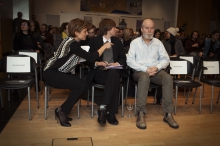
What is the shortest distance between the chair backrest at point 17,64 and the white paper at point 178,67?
2269 millimetres

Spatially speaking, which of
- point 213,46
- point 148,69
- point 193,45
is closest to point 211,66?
point 148,69

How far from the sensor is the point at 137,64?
10.9ft

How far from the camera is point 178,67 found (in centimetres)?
388

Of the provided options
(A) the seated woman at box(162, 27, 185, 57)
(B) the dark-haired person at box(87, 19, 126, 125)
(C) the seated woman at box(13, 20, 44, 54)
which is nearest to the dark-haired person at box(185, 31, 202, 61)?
(A) the seated woman at box(162, 27, 185, 57)

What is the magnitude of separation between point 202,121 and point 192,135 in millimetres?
591

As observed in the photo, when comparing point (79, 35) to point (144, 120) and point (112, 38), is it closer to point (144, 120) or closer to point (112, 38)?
point (112, 38)

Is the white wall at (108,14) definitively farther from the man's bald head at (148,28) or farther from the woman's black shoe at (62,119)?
the woman's black shoe at (62,119)

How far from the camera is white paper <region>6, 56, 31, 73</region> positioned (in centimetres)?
350

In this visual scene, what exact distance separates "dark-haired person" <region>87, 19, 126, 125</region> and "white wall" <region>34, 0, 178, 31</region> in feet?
29.2

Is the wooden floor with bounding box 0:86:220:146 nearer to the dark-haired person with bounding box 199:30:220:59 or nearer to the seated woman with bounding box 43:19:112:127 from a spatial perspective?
the seated woman with bounding box 43:19:112:127

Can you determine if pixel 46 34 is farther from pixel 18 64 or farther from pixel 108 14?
pixel 108 14

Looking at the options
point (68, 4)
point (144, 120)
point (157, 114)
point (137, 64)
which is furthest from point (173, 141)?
point (68, 4)

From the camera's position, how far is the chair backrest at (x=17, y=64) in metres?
3.49

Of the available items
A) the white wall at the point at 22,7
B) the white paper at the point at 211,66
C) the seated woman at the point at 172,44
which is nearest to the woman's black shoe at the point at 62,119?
the white paper at the point at 211,66
